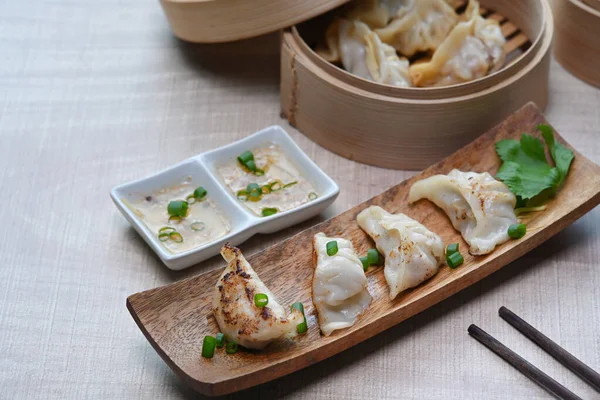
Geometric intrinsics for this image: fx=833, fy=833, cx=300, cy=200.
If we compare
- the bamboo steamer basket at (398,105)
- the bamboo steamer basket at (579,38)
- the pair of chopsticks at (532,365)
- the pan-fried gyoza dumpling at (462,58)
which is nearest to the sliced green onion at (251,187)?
the bamboo steamer basket at (398,105)

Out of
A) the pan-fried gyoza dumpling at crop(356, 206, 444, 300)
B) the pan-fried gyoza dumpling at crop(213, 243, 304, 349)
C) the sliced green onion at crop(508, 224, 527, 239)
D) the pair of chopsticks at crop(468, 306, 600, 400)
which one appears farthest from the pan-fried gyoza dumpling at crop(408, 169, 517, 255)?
the pan-fried gyoza dumpling at crop(213, 243, 304, 349)

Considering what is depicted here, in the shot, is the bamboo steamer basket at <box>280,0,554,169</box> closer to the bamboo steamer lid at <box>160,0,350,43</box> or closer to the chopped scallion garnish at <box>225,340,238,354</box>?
the bamboo steamer lid at <box>160,0,350,43</box>

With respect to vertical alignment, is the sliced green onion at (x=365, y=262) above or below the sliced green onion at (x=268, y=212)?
above

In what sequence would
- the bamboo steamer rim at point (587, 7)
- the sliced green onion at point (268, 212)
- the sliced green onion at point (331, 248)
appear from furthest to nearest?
the bamboo steamer rim at point (587, 7) → the sliced green onion at point (268, 212) → the sliced green onion at point (331, 248)

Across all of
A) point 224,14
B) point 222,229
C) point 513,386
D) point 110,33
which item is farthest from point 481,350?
point 110,33

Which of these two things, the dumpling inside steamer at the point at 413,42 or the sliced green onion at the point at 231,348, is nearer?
the sliced green onion at the point at 231,348

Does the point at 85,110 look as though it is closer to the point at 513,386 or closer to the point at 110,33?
the point at 110,33

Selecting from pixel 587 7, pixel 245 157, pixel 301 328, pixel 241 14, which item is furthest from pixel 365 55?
pixel 301 328

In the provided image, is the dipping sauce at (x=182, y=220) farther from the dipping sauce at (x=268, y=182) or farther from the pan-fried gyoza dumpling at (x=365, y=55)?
the pan-fried gyoza dumpling at (x=365, y=55)
